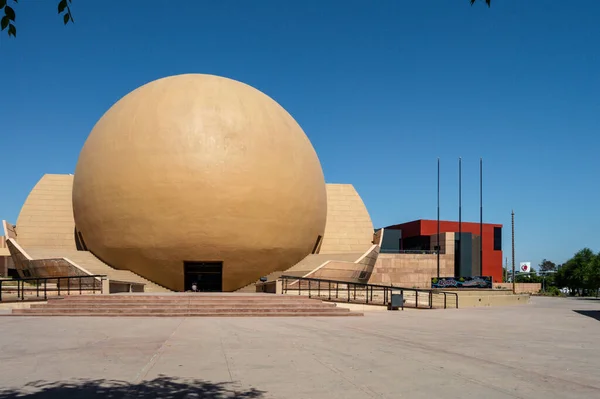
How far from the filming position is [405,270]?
4128 centimetres

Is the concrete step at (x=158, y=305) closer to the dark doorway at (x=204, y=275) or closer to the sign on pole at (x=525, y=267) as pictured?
the dark doorway at (x=204, y=275)

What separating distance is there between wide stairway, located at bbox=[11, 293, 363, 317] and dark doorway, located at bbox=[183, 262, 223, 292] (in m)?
9.34

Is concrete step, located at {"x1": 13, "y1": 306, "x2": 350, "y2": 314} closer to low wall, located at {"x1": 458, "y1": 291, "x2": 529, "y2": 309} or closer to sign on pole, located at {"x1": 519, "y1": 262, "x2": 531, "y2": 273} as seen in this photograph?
low wall, located at {"x1": 458, "y1": 291, "x2": 529, "y2": 309}

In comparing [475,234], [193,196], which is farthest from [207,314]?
[475,234]

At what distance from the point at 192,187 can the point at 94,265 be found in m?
6.08

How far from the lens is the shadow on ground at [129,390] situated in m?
5.78

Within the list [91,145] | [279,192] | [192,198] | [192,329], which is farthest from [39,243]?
[192,329]

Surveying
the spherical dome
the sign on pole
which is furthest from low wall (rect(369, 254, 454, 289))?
the sign on pole

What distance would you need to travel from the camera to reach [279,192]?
27.2 meters

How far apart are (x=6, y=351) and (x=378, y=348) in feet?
19.4

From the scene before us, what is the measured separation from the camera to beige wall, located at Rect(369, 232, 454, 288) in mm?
39844

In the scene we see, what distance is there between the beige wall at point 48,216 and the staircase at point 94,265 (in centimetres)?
327

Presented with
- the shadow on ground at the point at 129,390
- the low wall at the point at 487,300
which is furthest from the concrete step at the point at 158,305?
the shadow on ground at the point at 129,390

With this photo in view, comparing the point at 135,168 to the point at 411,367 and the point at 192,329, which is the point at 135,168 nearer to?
the point at 192,329
